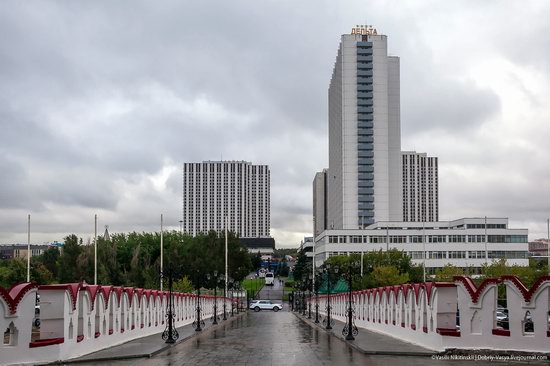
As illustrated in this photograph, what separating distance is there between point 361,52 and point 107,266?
3835 inches

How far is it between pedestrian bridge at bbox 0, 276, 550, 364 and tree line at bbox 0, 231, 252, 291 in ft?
84.0

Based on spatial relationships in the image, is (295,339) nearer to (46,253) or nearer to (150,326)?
(150,326)

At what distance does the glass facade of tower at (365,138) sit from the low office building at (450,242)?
76.4ft

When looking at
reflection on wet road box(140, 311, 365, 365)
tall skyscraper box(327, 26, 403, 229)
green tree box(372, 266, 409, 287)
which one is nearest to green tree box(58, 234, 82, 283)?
green tree box(372, 266, 409, 287)

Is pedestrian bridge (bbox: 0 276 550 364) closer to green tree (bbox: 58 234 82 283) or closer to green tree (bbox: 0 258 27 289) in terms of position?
green tree (bbox: 58 234 82 283)

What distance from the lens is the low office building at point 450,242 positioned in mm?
119738

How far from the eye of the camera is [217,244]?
313 ft

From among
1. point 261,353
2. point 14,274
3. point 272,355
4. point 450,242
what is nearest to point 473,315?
point 272,355

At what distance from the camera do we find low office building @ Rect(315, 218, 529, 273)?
11974cm

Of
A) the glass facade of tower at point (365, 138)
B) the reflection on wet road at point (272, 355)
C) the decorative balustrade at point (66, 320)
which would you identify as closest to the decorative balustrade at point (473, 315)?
the reflection on wet road at point (272, 355)

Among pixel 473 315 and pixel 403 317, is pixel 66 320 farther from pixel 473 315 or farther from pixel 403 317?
pixel 403 317

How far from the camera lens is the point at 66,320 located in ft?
69.1

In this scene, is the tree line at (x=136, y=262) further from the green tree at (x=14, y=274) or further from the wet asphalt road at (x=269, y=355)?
the wet asphalt road at (x=269, y=355)

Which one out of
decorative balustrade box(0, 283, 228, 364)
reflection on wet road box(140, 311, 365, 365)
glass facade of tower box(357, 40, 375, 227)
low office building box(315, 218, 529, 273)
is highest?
glass facade of tower box(357, 40, 375, 227)
